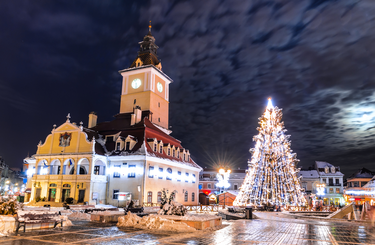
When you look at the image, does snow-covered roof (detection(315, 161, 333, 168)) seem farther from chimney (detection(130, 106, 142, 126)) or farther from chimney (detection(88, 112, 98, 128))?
chimney (detection(88, 112, 98, 128))

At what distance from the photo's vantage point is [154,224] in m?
14.4

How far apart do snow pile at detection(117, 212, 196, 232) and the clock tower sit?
116 feet

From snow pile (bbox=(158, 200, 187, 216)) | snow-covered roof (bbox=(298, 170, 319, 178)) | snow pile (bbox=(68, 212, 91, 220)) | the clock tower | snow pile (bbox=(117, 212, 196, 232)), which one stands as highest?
the clock tower

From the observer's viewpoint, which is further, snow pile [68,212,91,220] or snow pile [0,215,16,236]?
snow pile [68,212,91,220]

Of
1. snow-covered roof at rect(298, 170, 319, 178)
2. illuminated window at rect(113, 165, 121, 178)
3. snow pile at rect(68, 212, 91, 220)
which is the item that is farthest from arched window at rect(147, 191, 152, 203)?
snow-covered roof at rect(298, 170, 319, 178)

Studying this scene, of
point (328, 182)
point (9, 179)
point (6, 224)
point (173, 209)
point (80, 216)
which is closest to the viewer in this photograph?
point (6, 224)

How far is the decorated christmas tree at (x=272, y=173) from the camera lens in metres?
30.3

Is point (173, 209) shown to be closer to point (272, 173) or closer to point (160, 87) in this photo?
point (272, 173)

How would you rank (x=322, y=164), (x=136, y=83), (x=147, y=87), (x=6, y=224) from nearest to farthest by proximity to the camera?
(x=6, y=224)
(x=147, y=87)
(x=136, y=83)
(x=322, y=164)

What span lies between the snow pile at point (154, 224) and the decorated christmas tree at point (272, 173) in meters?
18.8

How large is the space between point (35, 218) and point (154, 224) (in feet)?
19.0

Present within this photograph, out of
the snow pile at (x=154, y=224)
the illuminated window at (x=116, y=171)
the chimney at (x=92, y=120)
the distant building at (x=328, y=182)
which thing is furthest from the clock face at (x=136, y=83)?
the distant building at (x=328, y=182)

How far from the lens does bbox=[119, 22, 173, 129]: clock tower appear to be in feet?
173

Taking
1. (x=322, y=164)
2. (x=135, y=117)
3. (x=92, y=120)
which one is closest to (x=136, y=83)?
(x=135, y=117)
